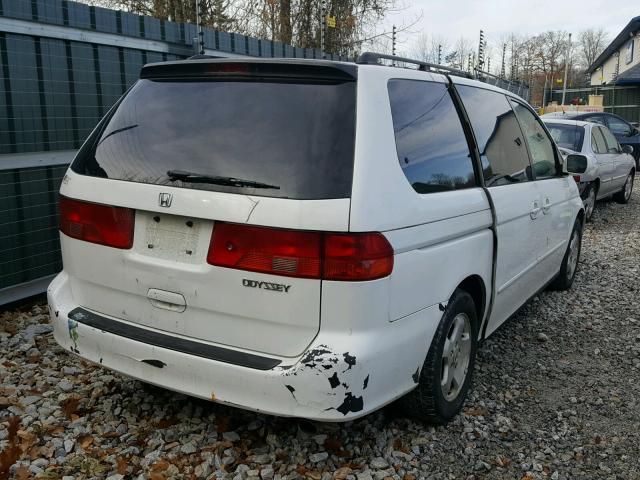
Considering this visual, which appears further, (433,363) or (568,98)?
(568,98)

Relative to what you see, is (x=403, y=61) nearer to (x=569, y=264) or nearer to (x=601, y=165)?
(x=569, y=264)

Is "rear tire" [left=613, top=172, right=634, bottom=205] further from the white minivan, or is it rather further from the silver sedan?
the white minivan

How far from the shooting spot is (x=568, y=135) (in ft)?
31.0

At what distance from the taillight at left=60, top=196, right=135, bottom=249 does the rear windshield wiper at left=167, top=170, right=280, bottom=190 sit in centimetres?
26

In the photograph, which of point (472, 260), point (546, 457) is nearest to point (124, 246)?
point (472, 260)

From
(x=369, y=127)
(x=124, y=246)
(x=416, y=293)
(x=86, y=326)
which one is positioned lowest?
(x=86, y=326)

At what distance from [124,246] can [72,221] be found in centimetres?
39

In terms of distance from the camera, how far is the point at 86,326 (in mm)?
2754

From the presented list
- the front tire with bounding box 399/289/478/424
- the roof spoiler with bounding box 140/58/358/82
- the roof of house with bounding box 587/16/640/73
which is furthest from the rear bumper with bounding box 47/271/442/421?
the roof of house with bounding box 587/16/640/73

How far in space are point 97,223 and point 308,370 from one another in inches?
46.7

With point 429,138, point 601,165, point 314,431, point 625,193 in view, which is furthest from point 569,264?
point 625,193

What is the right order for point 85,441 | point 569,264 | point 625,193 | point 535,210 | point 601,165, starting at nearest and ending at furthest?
1. point 85,441
2. point 535,210
3. point 569,264
4. point 601,165
5. point 625,193

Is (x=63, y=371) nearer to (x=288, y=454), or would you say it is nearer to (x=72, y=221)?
(x=72, y=221)

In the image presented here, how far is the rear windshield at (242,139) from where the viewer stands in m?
2.35
